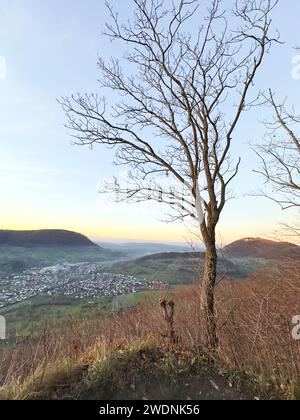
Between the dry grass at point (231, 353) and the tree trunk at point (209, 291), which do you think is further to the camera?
the tree trunk at point (209, 291)

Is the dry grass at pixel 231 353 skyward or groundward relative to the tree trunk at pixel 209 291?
groundward

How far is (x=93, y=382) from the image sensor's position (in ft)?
13.4
